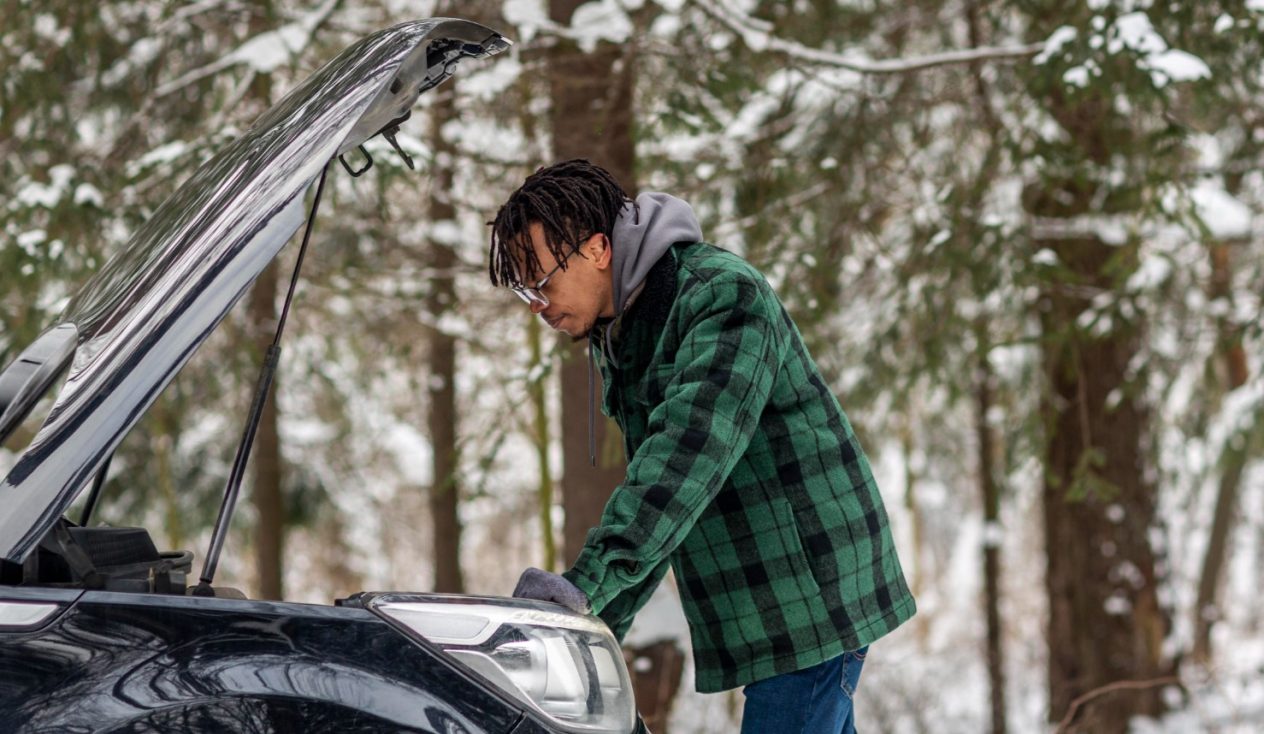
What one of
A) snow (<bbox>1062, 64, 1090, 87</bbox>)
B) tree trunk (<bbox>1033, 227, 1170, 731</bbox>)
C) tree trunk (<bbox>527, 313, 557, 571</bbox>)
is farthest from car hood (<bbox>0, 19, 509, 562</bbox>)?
tree trunk (<bbox>1033, 227, 1170, 731</bbox>)

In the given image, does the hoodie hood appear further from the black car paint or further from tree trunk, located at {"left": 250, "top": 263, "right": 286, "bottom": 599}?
tree trunk, located at {"left": 250, "top": 263, "right": 286, "bottom": 599}

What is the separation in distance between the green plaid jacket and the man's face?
0.21 ft

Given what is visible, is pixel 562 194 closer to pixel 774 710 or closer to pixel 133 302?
pixel 133 302

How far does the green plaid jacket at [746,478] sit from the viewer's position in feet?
6.76

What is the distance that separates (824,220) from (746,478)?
481cm

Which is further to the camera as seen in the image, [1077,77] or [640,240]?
[1077,77]

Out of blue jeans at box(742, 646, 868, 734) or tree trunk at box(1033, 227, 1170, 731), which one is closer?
blue jeans at box(742, 646, 868, 734)

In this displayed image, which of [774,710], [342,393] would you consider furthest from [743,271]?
[342,393]

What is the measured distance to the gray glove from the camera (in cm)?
192

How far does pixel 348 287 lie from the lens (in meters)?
7.85

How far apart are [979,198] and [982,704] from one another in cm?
1042

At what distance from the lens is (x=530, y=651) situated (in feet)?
5.99

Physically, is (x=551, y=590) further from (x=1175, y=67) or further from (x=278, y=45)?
(x=278, y=45)

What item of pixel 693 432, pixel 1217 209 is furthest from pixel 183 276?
pixel 1217 209
